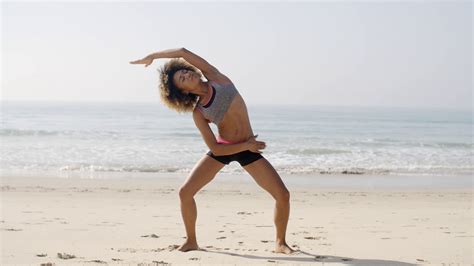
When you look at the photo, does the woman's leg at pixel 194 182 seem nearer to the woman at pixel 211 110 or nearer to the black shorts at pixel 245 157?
the woman at pixel 211 110

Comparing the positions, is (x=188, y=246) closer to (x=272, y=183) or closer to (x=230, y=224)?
(x=272, y=183)

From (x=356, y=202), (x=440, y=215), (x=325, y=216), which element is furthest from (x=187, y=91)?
(x=356, y=202)

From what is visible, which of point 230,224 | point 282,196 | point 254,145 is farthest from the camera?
point 230,224

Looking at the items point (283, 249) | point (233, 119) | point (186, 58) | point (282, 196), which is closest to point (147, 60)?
point (186, 58)

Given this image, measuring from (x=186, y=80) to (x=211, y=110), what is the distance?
1.08 feet

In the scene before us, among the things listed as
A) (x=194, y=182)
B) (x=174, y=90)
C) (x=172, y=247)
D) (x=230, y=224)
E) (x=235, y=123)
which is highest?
(x=174, y=90)

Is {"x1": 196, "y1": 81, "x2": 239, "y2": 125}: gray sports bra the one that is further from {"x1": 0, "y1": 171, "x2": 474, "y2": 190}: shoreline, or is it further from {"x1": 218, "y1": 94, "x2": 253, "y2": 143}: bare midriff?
{"x1": 0, "y1": 171, "x2": 474, "y2": 190}: shoreline

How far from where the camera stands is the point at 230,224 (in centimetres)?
711

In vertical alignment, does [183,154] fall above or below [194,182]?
below

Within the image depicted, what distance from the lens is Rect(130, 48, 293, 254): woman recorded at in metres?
4.91

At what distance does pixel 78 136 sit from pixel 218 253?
906 inches

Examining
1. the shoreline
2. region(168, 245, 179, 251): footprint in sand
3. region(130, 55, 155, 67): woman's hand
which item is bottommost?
the shoreline

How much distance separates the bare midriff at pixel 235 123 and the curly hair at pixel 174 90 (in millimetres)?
327

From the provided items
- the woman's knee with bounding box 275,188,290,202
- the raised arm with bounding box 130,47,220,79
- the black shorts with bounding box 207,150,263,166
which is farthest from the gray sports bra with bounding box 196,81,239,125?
the woman's knee with bounding box 275,188,290,202
